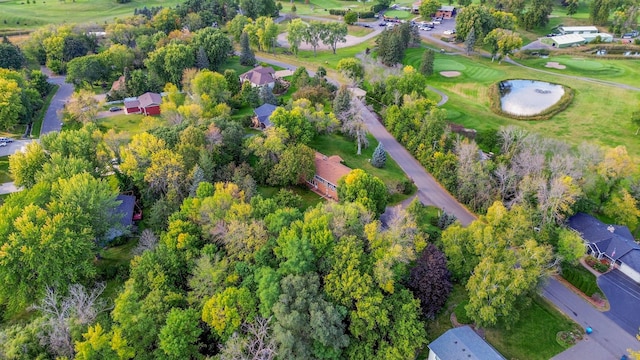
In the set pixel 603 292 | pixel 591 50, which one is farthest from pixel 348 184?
pixel 591 50

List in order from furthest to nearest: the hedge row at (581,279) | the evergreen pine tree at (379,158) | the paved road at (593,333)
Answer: the evergreen pine tree at (379,158) < the hedge row at (581,279) < the paved road at (593,333)

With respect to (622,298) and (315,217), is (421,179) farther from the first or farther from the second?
(622,298)

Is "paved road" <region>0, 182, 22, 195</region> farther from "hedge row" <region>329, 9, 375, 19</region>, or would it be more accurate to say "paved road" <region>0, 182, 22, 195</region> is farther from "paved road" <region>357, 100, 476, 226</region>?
"hedge row" <region>329, 9, 375, 19</region>

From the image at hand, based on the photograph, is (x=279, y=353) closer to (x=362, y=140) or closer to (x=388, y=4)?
(x=362, y=140)

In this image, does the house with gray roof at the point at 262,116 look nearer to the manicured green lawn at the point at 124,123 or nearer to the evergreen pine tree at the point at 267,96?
the evergreen pine tree at the point at 267,96

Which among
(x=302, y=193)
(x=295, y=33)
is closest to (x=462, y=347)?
(x=302, y=193)

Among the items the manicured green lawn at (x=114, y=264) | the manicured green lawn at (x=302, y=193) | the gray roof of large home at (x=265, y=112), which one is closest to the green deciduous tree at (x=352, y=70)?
the gray roof of large home at (x=265, y=112)
